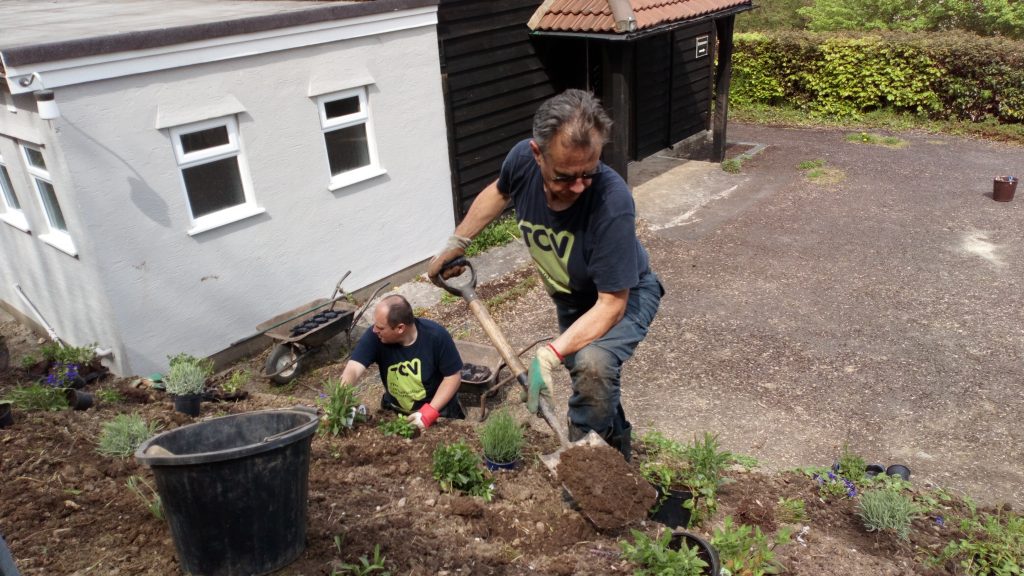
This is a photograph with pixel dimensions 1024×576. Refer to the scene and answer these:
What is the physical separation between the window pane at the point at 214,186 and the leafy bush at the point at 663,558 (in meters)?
5.87

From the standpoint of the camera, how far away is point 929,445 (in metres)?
5.77

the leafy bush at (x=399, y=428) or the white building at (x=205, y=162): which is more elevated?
the white building at (x=205, y=162)

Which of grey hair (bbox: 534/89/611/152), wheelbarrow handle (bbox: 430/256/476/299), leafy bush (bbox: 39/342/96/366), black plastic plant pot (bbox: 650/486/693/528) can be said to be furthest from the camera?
leafy bush (bbox: 39/342/96/366)

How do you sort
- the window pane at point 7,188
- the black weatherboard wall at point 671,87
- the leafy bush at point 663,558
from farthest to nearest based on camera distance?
1. the black weatherboard wall at point 671,87
2. the window pane at point 7,188
3. the leafy bush at point 663,558

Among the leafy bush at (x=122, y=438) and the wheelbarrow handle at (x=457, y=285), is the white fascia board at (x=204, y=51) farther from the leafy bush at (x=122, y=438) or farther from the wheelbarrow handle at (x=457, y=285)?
the wheelbarrow handle at (x=457, y=285)

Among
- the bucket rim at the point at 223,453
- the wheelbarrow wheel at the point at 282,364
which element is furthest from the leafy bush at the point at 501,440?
the wheelbarrow wheel at the point at 282,364

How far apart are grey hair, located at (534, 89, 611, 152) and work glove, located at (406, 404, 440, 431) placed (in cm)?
230

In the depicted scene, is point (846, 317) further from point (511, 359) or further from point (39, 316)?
point (39, 316)

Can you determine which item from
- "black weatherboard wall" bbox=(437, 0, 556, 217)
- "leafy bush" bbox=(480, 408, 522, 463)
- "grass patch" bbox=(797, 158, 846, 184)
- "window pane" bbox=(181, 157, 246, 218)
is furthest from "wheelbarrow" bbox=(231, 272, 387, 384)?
"grass patch" bbox=(797, 158, 846, 184)

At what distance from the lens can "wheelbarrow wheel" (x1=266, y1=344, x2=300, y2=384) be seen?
289 inches

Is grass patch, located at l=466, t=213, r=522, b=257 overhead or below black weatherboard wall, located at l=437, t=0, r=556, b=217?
below

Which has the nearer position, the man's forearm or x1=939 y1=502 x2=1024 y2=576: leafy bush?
the man's forearm

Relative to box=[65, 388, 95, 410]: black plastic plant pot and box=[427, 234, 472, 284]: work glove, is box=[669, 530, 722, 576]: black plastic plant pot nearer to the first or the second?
box=[427, 234, 472, 284]: work glove

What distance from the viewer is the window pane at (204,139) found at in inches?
285
